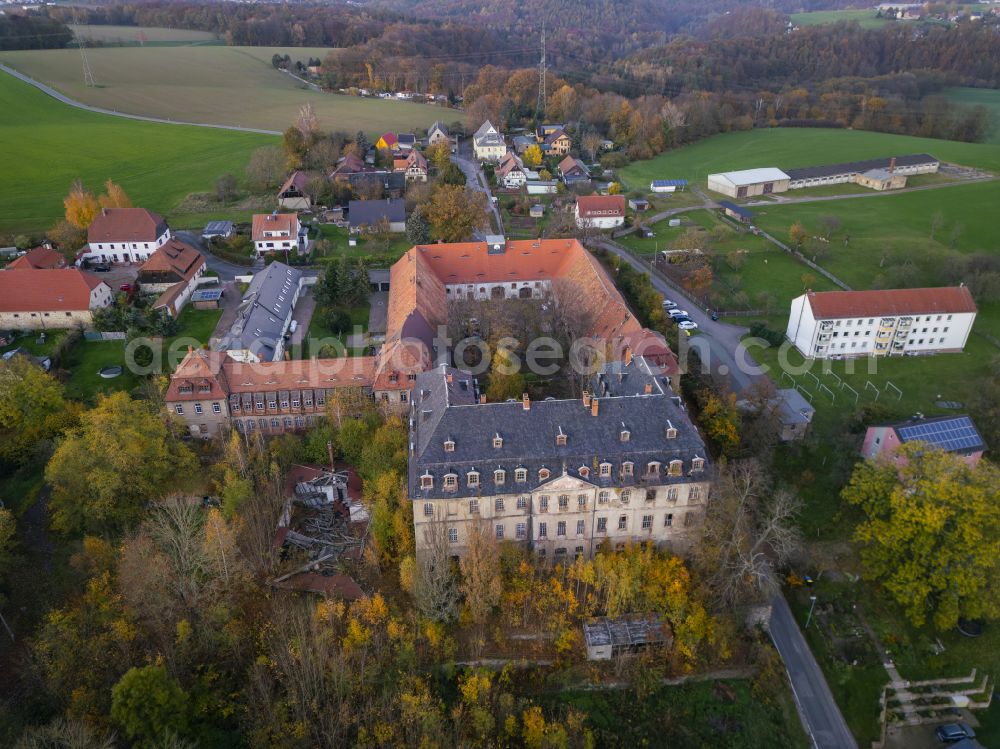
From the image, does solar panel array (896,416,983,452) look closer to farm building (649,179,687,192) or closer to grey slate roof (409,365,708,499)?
grey slate roof (409,365,708,499)

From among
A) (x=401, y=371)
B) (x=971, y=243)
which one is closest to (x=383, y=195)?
(x=401, y=371)

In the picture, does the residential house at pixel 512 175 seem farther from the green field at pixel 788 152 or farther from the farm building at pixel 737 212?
the farm building at pixel 737 212

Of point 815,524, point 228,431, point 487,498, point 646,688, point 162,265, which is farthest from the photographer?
point 162,265

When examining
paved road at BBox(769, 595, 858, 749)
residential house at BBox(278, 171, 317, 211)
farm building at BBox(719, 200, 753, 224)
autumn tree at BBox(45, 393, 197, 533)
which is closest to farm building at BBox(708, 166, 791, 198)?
farm building at BBox(719, 200, 753, 224)

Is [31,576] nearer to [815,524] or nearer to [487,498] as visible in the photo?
[487,498]

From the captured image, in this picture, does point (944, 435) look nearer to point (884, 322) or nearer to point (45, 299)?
point (884, 322)

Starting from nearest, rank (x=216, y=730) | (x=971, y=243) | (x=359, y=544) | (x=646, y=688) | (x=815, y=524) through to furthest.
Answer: (x=216, y=730), (x=646, y=688), (x=359, y=544), (x=815, y=524), (x=971, y=243)

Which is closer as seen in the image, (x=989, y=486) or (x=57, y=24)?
(x=989, y=486)
